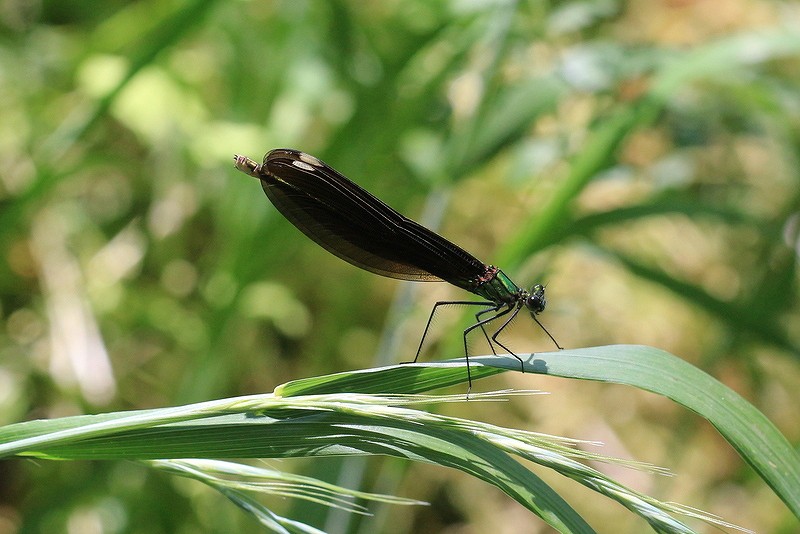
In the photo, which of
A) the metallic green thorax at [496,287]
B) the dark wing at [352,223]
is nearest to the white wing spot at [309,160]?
the dark wing at [352,223]

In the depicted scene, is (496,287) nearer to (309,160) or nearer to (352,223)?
Answer: (352,223)

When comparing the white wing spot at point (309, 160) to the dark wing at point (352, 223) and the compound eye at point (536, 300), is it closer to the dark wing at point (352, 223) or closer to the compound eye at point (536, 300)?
the dark wing at point (352, 223)

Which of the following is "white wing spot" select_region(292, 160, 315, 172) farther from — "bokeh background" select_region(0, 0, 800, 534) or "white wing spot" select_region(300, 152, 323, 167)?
"bokeh background" select_region(0, 0, 800, 534)

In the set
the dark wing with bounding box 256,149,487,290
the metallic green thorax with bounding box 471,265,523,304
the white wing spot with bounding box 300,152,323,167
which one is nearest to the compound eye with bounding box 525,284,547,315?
the metallic green thorax with bounding box 471,265,523,304

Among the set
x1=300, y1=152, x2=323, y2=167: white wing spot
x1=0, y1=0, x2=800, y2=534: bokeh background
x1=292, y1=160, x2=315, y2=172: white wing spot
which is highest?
x1=0, y1=0, x2=800, y2=534: bokeh background

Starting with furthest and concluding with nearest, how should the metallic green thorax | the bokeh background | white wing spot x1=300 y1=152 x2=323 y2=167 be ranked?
the bokeh background, the metallic green thorax, white wing spot x1=300 y1=152 x2=323 y2=167

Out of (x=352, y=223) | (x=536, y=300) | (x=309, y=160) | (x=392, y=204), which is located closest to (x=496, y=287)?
(x=536, y=300)
